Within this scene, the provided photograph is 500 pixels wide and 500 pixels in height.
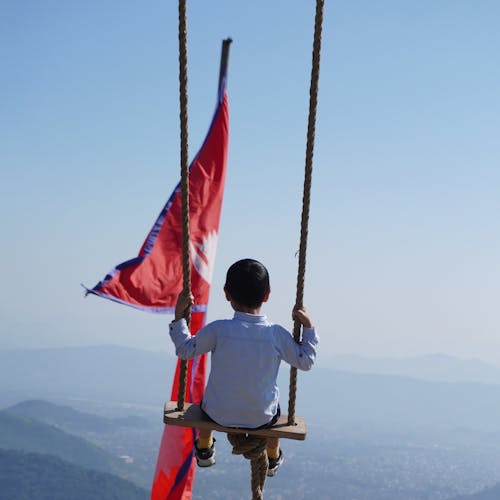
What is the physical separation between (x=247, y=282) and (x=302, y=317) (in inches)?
16.8

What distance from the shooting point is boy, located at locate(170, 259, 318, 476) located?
4004mm

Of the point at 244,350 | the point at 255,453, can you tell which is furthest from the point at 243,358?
the point at 255,453

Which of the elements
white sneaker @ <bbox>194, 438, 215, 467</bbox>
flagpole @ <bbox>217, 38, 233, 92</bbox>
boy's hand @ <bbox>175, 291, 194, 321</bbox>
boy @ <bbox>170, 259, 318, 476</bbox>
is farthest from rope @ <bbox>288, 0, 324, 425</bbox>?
flagpole @ <bbox>217, 38, 233, 92</bbox>

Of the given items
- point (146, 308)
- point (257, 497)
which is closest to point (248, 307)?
point (257, 497)

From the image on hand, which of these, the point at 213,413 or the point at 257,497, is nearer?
the point at 213,413

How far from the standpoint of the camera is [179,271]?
38.2 feet

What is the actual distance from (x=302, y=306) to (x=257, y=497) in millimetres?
1259

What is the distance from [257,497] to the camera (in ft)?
14.8

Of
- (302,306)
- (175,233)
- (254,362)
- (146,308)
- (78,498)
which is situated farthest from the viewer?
(78,498)

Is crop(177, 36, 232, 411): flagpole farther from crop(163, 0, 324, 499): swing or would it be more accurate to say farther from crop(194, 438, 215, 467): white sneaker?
crop(194, 438, 215, 467): white sneaker

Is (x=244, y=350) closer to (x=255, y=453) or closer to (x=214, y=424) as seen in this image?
(x=214, y=424)

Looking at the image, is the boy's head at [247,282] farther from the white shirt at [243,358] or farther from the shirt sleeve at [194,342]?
the shirt sleeve at [194,342]

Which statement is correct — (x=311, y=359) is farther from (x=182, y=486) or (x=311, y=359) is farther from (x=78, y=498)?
(x=78, y=498)

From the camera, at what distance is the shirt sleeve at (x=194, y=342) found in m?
3.99
